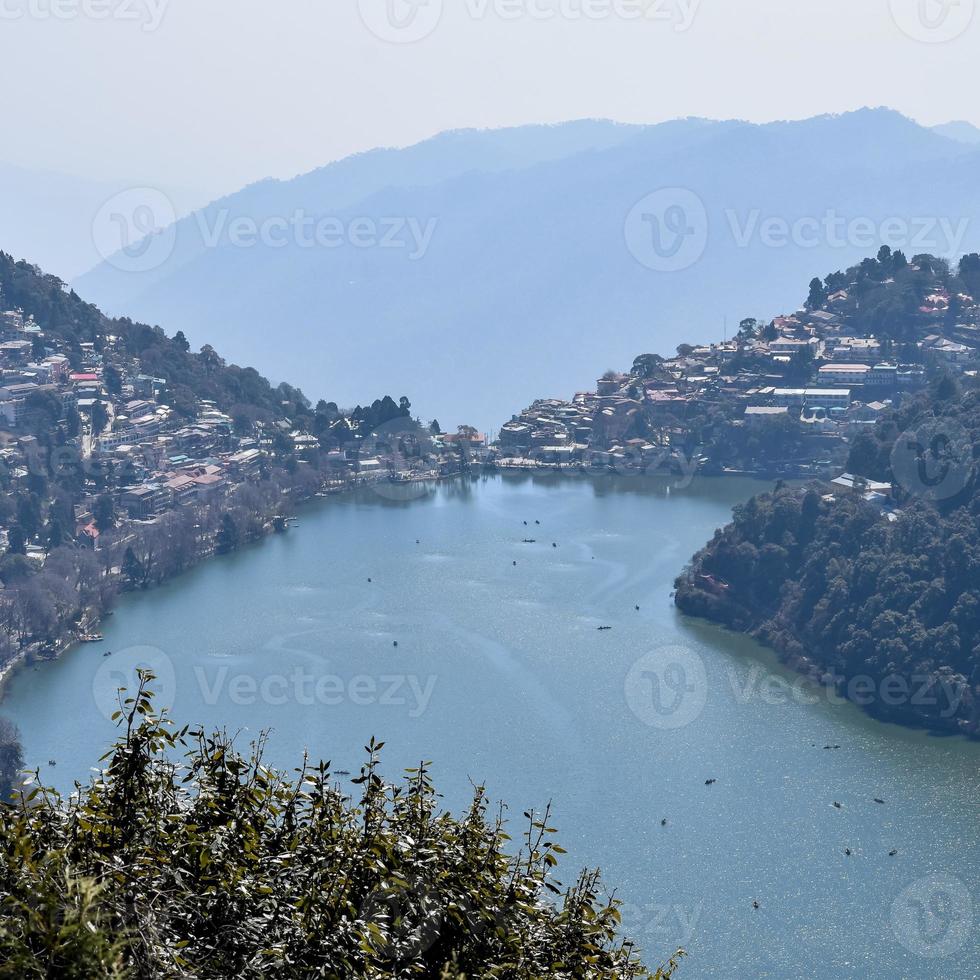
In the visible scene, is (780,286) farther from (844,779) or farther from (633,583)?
(844,779)

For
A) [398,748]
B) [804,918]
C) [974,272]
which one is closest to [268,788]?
[804,918]

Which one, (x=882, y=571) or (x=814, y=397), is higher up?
(x=814, y=397)

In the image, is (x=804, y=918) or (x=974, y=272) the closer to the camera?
(x=804, y=918)

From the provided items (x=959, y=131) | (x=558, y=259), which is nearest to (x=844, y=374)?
(x=558, y=259)

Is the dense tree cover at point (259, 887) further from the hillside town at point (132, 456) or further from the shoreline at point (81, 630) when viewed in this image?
the hillside town at point (132, 456)

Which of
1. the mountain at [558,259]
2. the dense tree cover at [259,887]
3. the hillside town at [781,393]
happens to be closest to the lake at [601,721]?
the hillside town at [781,393]

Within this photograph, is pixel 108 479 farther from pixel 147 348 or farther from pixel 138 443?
pixel 147 348
